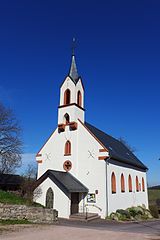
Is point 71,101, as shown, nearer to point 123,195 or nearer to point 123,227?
point 123,195

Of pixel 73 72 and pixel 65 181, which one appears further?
pixel 73 72

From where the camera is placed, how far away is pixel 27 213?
57.4 feet

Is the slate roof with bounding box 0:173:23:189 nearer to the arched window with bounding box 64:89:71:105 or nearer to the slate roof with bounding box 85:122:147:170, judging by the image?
the slate roof with bounding box 85:122:147:170

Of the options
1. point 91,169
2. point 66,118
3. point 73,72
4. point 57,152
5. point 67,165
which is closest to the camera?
point 91,169

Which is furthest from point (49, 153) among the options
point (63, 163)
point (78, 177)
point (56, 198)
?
point (56, 198)

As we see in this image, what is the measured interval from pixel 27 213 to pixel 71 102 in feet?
48.0

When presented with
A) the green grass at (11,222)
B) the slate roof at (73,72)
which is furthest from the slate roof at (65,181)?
the slate roof at (73,72)

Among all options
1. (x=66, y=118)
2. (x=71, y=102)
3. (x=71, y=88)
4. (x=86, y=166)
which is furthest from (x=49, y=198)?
(x=71, y=88)

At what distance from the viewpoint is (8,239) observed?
11.0 metres

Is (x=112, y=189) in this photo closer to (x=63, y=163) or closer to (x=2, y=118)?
(x=63, y=163)

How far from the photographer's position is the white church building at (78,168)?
24.1 m

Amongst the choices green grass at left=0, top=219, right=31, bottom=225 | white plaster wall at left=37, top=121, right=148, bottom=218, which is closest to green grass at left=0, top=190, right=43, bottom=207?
green grass at left=0, top=219, right=31, bottom=225

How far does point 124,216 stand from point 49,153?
36.6 feet

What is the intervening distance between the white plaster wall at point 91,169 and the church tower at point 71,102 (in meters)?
1.44
